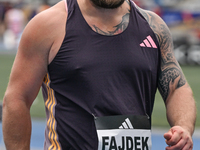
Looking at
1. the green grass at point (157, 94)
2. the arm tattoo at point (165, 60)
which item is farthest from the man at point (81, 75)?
the green grass at point (157, 94)

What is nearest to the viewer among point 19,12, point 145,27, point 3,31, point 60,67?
point 60,67

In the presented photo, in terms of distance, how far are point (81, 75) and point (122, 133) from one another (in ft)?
1.37

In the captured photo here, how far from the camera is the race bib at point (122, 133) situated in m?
2.50

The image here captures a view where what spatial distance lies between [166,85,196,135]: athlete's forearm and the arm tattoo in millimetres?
51

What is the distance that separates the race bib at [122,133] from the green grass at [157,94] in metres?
6.02

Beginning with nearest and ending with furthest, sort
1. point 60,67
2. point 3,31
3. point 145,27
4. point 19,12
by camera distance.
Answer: point 60,67, point 145,27, point 19,12, point 3,31

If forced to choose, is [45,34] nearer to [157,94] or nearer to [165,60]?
[165,60]

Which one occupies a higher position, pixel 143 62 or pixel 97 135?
pixel 143 62

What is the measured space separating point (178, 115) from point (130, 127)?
1.21 feet

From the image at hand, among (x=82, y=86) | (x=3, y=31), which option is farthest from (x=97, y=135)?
(x=3, y=31)

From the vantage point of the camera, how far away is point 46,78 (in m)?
2.61

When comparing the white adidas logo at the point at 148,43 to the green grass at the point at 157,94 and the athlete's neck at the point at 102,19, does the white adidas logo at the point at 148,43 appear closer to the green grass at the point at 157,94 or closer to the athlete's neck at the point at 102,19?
the athlete's neck at the point at 102,19

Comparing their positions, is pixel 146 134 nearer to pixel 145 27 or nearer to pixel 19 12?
pixel 145 27

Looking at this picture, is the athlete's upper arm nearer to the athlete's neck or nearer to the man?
the man
